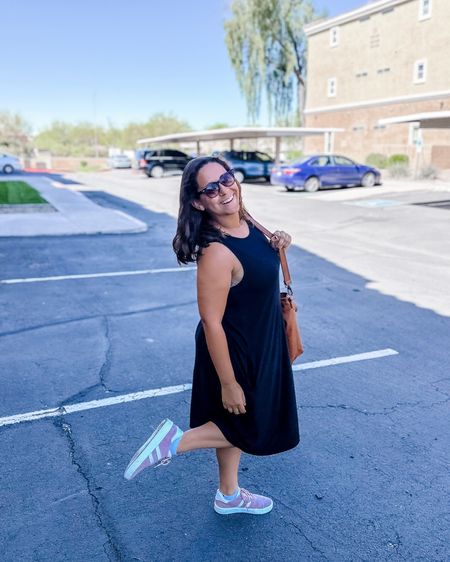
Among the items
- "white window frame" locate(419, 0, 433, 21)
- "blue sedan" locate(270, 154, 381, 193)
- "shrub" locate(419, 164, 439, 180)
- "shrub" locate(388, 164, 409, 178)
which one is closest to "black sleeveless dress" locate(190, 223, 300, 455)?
"blue sedan" locate(270, 154, 381, 193)

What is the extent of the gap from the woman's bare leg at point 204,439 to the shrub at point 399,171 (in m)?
25.8

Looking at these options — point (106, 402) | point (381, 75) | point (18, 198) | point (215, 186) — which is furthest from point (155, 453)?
point (381, 75)

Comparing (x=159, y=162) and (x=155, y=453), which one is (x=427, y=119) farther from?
(x=159, y=162)

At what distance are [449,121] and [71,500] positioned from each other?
19.1 meters

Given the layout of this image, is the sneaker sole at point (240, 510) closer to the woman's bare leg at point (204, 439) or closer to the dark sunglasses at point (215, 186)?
the woman's bare leg at point (204, 439)

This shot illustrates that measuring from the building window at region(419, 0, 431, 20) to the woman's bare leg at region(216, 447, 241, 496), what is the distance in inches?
1242

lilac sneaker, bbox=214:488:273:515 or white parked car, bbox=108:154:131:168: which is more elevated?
white parked car, bbox=108:154:131:168

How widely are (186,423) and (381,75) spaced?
32774mm

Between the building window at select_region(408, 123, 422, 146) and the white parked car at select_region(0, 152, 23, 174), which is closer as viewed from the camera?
the building window at select_region(408, 123, 422, 146)

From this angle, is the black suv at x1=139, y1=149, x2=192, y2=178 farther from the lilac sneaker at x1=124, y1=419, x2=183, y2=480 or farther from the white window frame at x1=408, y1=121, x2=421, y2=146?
the lilac sneaker at x1=124, y1=419, x2=183, y2=480

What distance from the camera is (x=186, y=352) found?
466 centimetres

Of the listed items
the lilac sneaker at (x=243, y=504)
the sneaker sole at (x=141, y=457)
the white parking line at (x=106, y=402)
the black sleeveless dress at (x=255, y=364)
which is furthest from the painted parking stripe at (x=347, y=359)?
the sneaker sole at (x=141, y=457)

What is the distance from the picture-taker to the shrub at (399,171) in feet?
84.7

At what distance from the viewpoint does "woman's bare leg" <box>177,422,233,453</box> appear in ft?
7.98
